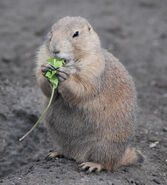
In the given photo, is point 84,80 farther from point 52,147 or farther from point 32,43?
point 32,43

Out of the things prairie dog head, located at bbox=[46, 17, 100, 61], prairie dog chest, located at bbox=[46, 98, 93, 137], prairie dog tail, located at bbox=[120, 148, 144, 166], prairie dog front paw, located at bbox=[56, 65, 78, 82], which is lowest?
prairie dog tail, located at bbox=[120, 148, 144, 166]

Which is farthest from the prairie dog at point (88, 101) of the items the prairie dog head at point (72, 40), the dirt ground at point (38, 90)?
the dirt ground at point (38, 90)

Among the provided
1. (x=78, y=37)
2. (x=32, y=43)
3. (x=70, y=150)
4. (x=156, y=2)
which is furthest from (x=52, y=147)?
(x=156, y=2)

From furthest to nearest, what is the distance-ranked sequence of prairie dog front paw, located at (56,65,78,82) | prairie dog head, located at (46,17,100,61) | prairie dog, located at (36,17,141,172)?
prairie dog, located at (36,17,141,172) → prairie dog front paw, located at (56,65,78,82) → prairie dog head, located at (46,17,100,61)

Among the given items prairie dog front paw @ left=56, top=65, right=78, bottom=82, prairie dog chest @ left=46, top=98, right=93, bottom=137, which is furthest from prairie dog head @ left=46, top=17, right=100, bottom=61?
prairie dog chest @ left=46, top=98, right=93, bottom=137

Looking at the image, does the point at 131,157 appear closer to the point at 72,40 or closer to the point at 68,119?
the point at 68,119

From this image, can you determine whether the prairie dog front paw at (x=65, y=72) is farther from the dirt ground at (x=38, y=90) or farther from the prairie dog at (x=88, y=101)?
the dirt ground at (x=38, y=90)

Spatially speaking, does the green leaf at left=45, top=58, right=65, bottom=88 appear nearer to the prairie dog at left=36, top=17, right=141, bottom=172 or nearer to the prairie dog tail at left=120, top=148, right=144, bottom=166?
the prairie dog at left=36, top=17, right=141, bottom=172
